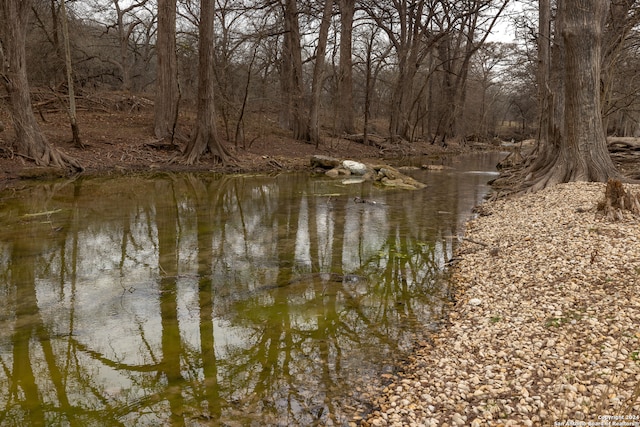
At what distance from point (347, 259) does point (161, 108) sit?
14496 mm

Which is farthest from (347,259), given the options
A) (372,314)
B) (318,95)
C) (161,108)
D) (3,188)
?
(318,95)

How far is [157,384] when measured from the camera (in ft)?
12.2

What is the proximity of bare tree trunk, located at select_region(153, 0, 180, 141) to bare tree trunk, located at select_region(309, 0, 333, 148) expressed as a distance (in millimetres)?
6555

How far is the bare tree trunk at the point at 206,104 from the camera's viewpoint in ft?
52.7

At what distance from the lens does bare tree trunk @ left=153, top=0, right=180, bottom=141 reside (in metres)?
17.6

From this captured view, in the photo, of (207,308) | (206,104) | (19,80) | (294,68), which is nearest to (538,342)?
(207,308)

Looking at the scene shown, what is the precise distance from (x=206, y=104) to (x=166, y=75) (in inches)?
130

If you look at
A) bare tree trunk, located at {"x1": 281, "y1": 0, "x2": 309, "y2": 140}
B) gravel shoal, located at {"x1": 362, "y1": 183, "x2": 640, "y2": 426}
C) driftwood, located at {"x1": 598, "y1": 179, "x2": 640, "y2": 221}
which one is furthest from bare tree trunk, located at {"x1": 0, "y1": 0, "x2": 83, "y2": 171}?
driftwood, located at {"x1": 598, "y1": 179, "x2": 640, "y2": 221}

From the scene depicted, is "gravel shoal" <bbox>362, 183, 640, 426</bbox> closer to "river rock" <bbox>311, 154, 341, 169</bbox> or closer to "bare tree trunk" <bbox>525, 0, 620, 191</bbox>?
"bare tree trunk" <bbox>525, 0, 620, 191</bbox>

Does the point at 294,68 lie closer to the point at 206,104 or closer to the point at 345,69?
the point at 345,69

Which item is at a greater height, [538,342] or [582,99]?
[582,99]

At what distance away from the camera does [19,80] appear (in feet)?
42.9

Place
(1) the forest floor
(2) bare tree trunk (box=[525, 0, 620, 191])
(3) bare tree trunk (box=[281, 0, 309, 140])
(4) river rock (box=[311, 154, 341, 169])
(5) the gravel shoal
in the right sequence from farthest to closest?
1. (3) bare tree trunk (box=[281, 0, 309, 140])
2. (4) river rock (box=[311, 154, 341, 169])
3. (1) the forest floor
4. (2) bare tree trunk (box=[525, 0, 620, 191])
5. (5) the gravel shoal

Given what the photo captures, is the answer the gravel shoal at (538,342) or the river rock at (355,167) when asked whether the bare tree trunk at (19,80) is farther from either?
the gravel shoal at (538,342)
